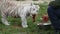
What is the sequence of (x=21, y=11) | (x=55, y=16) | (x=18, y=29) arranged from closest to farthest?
(x=55, y=16)
(x=18, y=29)
(x=21, y=11)

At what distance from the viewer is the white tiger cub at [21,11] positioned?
848 cm

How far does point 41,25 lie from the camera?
830 cm

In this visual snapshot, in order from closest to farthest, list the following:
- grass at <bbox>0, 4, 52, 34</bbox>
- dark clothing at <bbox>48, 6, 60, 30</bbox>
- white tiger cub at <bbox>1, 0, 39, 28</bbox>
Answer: dark clothing at <bbox>48, 6, 60, 30</bbox>, grass at <bbox>0, 4, 52, 34</bbox>, white tiger cub at <bbox>1, 0, 39, 28</bbox>

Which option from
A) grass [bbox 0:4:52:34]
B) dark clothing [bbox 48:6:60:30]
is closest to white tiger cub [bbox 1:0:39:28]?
grass [bbox 0:4:52:34]

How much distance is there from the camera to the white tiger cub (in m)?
8.48

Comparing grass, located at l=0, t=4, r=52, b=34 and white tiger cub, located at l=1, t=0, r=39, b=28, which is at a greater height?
white tiger cub, located at l=1, t=0, r=39, b=28

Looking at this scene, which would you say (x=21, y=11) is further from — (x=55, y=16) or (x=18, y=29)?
(x=55, y=16)

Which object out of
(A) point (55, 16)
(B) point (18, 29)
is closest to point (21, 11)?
(B) point (18, 29)

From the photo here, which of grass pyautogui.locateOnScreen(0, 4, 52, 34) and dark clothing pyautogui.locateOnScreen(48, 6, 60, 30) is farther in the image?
grass pyautogui.locateOnScreen(0, 4, 52, 34)

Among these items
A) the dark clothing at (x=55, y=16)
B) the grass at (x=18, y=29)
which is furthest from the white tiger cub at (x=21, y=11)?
the dark clothing at (x=55, y=16)

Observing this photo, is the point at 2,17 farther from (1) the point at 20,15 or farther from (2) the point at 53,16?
(2) the point at 53,16

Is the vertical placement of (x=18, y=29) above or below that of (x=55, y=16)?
below

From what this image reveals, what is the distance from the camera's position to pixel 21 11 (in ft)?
28.3

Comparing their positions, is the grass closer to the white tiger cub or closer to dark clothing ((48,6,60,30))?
the white tiger cub
